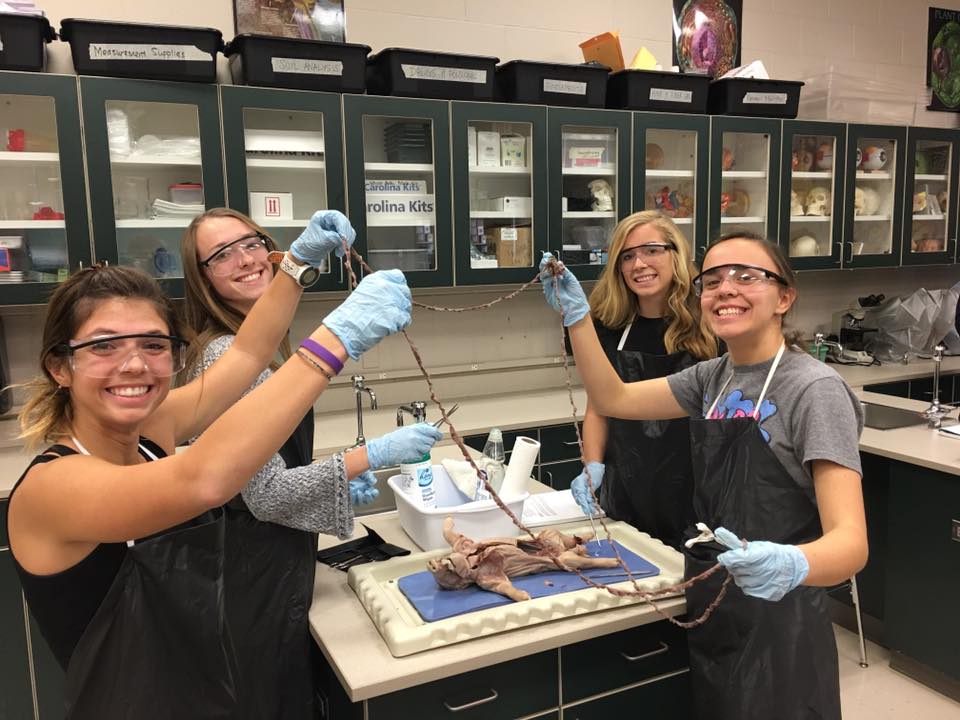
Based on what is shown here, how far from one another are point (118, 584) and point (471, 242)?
7.70 ft

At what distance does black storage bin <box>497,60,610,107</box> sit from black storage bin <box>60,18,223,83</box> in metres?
1.24

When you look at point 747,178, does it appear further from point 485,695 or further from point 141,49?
point 485,695

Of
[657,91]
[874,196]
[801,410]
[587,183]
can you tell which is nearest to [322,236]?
[801,410]

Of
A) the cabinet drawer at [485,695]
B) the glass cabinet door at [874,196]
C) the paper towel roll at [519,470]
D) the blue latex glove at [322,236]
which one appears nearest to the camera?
the cabinet drawer at [485,695]

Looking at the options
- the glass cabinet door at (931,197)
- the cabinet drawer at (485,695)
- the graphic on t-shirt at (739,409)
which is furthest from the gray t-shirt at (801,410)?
the glass cabinet door at (931,197)

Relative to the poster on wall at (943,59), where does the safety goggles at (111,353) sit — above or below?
below

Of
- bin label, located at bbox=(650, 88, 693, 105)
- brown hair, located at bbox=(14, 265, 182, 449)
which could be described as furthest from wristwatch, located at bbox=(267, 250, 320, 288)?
bin label, located at bbox=(650, 88, 693, 105)

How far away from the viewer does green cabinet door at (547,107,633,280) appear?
→ 3.27 m

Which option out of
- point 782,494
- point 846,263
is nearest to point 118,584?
point 782,494

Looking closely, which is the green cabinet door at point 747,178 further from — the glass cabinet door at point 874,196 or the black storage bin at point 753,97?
the glass cabinet door at point 874,196

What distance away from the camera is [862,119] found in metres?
4.07

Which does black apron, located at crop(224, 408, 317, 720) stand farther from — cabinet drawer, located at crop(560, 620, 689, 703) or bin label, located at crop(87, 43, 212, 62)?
bin label, located at crop(87, 43, 212, 62)

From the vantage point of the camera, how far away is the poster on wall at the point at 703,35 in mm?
3918

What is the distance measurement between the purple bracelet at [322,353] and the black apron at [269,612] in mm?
423
